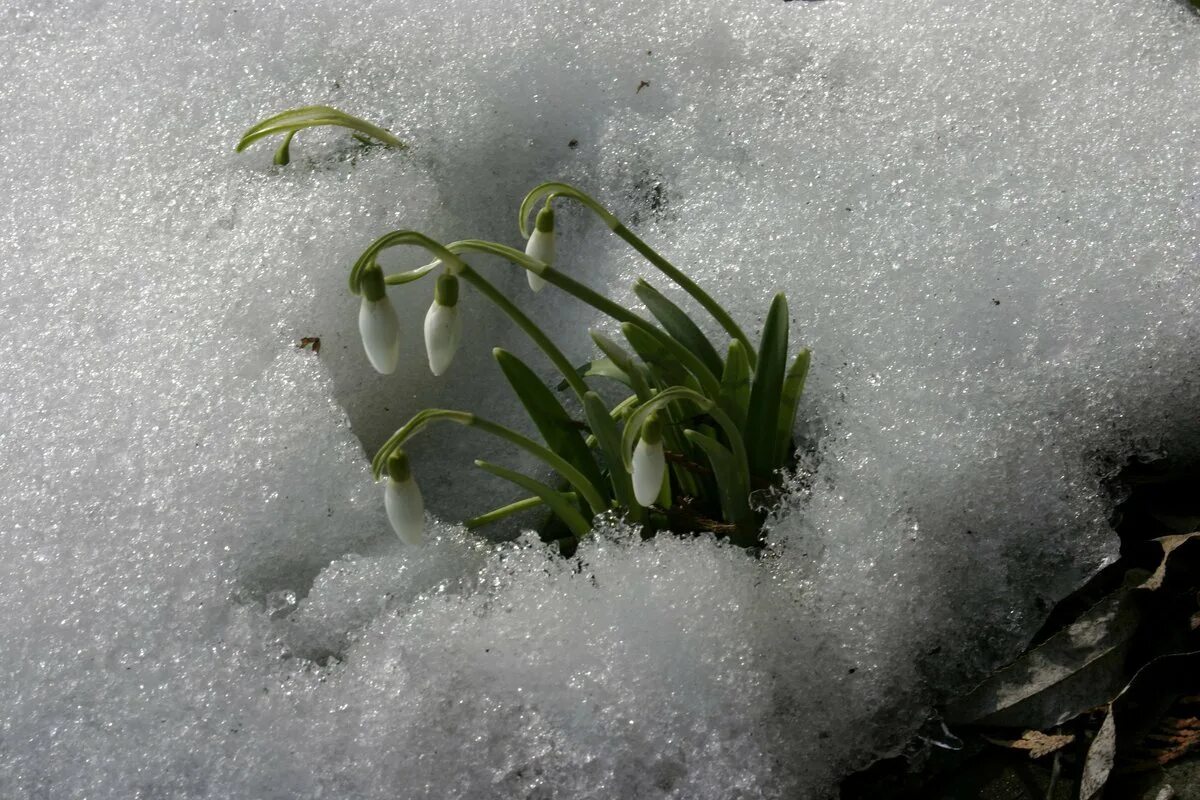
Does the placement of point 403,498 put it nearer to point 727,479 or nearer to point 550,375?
point 727,479

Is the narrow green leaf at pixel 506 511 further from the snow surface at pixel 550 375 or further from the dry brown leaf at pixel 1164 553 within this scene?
the dry brown leaf at pixel 1164 553

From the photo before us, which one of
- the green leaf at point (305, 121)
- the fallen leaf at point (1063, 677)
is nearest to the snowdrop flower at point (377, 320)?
the green leaf at point (305, 121)

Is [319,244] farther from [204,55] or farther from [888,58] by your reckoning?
[888,58]

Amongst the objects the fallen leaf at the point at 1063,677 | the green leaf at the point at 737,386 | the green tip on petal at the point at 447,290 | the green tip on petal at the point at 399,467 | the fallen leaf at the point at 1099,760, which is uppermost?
the green tip on petal at the point at 447,290

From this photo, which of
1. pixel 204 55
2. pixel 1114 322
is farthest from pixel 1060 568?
pixel 204 55

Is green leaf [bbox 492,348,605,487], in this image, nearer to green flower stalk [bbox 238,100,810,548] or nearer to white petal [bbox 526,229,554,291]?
green flower stalk [bbox 238,100,810,548]
